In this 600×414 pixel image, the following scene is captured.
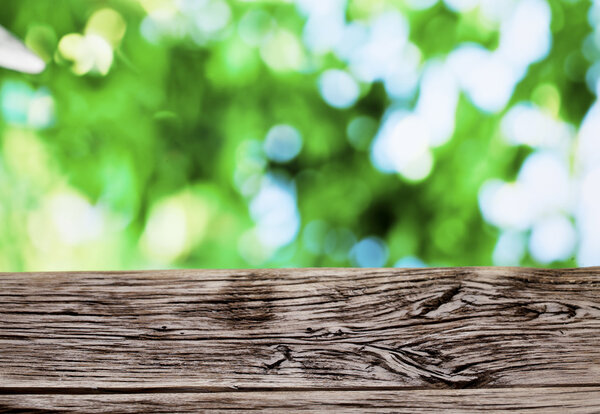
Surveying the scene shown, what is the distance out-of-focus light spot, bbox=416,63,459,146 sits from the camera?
4.66ft

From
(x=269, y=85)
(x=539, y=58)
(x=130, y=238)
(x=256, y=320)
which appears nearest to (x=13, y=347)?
(x=256, y=320)

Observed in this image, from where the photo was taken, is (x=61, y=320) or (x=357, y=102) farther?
(x=357, y=102)

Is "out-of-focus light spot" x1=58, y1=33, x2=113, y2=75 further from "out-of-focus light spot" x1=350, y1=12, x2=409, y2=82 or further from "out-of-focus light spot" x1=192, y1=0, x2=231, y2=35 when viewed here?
"out-of-focus light spot" x1=350, y1=12, x2=409, y2=82

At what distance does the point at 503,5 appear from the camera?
148 centimetres

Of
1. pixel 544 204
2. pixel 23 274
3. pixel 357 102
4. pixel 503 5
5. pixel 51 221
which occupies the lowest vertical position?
pixel 23 274

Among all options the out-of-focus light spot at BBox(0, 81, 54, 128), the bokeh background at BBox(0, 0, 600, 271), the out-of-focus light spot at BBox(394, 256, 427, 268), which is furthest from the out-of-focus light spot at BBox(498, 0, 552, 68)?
the out-of-focus light spot at BBox(0, 81, 54, 128)

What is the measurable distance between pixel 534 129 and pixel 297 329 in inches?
45.0

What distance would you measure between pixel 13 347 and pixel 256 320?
225mm

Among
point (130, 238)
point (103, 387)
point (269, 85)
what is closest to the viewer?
point (103, 387)

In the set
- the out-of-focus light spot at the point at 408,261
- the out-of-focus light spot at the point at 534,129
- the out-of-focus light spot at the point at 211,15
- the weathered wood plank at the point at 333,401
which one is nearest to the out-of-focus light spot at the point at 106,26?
the out-of-focus light spot at the point at 211,15

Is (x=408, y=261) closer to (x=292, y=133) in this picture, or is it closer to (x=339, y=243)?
(x=339, y=243)

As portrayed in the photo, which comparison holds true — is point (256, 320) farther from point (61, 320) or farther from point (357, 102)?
point (357, 102)

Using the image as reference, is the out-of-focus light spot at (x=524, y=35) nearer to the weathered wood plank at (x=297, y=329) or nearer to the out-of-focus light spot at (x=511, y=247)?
the out-of-focus light spot at (x=511, y=247)

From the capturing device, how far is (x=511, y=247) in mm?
1388
